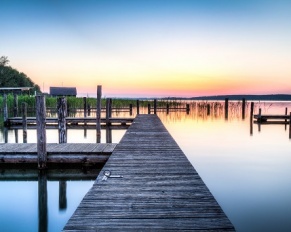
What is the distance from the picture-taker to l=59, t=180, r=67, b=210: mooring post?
21.8 feet

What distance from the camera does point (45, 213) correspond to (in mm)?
6203

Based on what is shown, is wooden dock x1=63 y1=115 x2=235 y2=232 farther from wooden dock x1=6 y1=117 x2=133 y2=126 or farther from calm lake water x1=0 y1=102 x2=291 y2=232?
wooden dock x1=6 y1=117 x2=133 y2=126

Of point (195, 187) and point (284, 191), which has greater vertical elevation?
point (195, 187)

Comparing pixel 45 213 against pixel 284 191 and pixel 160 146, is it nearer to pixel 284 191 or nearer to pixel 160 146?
pixel 160 146

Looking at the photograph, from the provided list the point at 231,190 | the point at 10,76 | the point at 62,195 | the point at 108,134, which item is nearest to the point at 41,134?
the point at 62,195

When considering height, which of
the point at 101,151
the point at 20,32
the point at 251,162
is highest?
the point at 20,32

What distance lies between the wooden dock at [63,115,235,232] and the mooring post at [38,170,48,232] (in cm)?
197

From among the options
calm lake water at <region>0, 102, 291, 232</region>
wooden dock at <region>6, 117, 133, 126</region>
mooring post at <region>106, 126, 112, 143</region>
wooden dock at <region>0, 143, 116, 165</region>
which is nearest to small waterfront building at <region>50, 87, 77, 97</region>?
wooden dock at <region>6, 117, 133, 126</region>

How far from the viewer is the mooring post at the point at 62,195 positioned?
6.64 meters

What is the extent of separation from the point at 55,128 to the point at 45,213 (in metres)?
14.0

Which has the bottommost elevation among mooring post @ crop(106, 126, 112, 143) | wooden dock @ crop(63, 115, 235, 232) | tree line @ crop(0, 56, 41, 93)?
mooring post @ crop(106, 126, 112, 143)

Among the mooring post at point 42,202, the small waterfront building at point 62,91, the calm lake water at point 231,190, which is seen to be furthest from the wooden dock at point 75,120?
the small waterfront building at point 62,91

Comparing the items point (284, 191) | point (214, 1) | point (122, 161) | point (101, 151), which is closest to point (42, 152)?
point (101, 151)

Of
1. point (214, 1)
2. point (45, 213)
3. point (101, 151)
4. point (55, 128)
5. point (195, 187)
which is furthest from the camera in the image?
point (55, 128)
